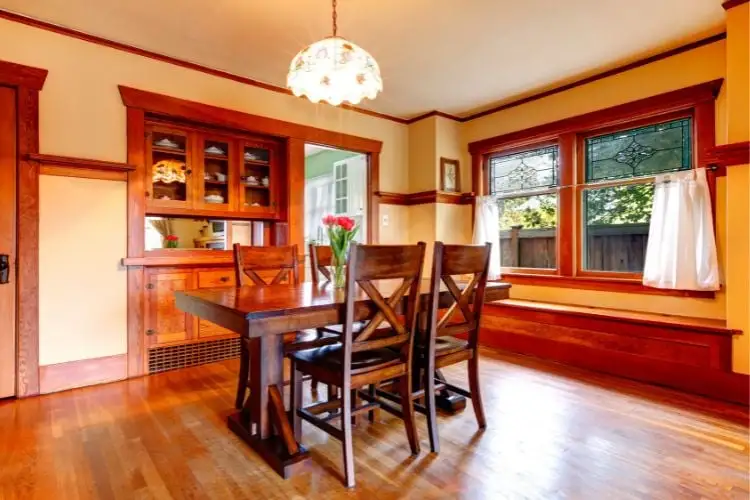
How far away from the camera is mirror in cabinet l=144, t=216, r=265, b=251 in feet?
11.6

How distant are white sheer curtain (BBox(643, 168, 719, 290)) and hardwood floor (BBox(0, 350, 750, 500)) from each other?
888mm

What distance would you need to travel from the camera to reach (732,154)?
8.89ft

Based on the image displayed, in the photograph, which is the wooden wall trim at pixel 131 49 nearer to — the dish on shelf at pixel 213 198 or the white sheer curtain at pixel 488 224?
the dish on shelf at pixel 213 198

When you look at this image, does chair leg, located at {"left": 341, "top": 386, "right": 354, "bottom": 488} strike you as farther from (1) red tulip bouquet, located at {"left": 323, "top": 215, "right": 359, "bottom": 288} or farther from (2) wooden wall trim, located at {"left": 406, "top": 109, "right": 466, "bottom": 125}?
(2) wooden wall trim, located at {"left": 406, "top": 109, "right": 466, "bottom": 125}

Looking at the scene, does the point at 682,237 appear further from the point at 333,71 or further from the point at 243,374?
the point at 243,374

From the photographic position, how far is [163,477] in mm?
1830

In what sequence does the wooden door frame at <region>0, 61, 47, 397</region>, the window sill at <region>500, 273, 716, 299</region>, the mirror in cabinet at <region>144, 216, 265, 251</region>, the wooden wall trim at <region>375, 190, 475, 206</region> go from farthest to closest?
the wooden wall trim at <region>375, 190, 475, 206</region> → the mirror in cabinet at <region>144, 216, 265, 251</region> → the window sill at <region>500, 273, 716, 299</region> → the wooden door frame at <region>0, 61, 47, 397</region>

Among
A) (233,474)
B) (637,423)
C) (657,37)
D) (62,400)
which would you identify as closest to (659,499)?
(637,423)

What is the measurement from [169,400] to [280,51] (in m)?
2.72

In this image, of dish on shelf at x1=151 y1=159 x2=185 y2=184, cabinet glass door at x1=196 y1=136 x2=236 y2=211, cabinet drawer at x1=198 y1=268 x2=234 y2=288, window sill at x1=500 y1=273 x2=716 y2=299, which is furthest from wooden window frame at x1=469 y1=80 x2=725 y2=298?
dish on shelf at x1=151 y1=159 x2=185 y2=184

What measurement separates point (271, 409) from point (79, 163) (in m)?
2.33

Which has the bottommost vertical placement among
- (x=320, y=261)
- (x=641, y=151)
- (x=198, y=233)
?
(x=320, y=261)

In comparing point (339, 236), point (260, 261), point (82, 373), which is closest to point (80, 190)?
point (82, 373)

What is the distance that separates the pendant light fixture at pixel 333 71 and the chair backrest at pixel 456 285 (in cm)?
107
